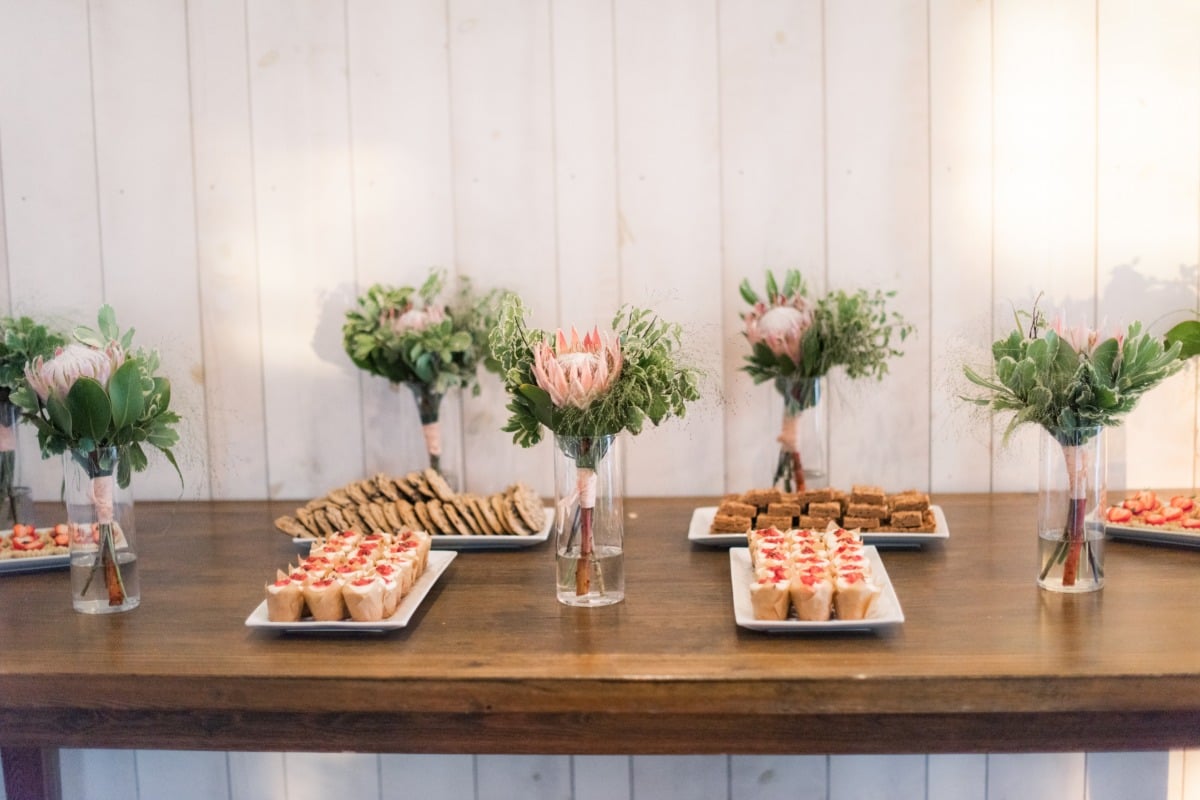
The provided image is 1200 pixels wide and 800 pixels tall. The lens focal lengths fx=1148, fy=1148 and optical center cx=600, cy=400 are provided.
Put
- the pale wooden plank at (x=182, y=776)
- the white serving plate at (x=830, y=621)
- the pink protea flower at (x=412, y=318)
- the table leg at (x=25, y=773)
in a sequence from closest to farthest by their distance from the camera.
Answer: the white serving plate at (x=830, y=621) < the table leg at (x=25, y=773) < the pink protea flower at (x=412, y=318) < the pale wooden plank at (x=182, y=776)

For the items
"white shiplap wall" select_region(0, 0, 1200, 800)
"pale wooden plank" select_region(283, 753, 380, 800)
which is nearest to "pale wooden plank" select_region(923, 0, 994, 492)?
"white shiplap wall" select_region(0, 0, 1200, 800)

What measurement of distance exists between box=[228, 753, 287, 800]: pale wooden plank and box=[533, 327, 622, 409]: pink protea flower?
127 centimetres

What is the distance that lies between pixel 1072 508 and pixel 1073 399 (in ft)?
0.55

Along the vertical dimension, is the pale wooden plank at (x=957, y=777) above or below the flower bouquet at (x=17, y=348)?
below

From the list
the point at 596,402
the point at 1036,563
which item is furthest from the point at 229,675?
the point at 1036,563

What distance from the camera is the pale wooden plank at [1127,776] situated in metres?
2.32

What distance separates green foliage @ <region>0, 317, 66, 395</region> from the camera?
2084mm

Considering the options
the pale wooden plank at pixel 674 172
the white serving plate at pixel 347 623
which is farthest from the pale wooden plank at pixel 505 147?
the white serving plate at pixel 347 623

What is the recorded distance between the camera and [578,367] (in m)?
1.56

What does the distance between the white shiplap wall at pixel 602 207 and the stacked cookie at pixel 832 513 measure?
35cm

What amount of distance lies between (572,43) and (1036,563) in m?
1.31

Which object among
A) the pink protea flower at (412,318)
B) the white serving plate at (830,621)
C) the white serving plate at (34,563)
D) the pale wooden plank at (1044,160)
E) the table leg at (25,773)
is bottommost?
the table leg at (25,773)

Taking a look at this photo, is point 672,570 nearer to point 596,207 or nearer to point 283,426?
point 596,207

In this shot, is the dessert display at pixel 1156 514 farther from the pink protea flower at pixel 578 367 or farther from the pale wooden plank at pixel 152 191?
the pale wooden plank at pixel 152 191
